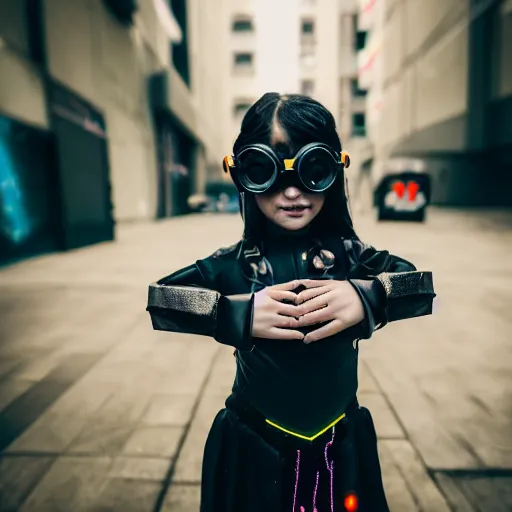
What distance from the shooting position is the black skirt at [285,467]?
1002mm

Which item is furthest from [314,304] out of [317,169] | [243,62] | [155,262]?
[243,62]

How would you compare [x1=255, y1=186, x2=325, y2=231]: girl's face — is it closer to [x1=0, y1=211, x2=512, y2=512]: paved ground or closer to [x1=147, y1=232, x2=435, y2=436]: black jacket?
[x1=147, y1=232, x2=435, y2=436]: black jacket

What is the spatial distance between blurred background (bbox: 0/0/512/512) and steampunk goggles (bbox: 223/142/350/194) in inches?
14.1

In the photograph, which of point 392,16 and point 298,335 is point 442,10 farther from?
point 298,335

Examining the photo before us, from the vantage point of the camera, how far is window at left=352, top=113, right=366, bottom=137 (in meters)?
33.1

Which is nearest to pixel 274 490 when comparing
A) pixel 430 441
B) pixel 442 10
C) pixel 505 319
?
pixel 430 441

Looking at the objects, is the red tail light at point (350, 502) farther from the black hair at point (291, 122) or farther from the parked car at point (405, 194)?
the parked car at point (405, 194)

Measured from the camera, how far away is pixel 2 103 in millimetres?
6000

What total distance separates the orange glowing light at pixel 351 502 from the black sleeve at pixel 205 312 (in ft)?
1.68

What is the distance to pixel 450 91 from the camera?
17.7 metres

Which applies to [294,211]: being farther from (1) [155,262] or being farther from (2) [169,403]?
(1) [155,262]

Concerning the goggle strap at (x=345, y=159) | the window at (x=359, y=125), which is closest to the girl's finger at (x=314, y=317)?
the goggle strap at (x=345, y=159)

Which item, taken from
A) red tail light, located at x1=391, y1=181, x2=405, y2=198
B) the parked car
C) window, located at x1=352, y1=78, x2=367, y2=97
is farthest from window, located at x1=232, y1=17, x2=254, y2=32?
red tail light, located at x1=391, y1=181, x2=405, y2=198

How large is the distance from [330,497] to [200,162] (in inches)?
1014
